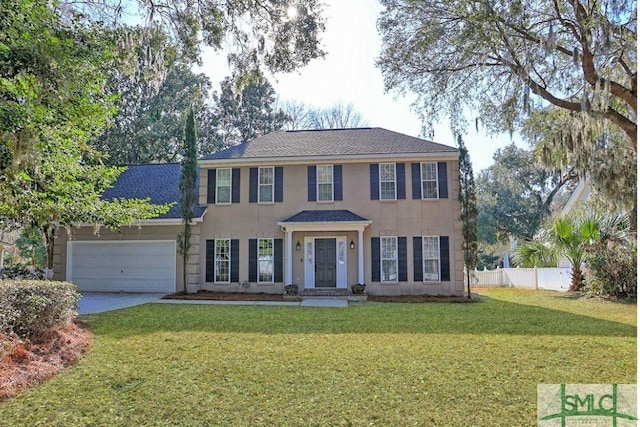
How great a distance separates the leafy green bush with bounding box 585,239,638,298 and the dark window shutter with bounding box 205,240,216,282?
498 inches

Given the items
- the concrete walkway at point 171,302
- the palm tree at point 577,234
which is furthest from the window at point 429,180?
→ the palm tree at point 577,234

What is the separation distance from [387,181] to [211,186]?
20.4 feet

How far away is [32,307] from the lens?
589 cm

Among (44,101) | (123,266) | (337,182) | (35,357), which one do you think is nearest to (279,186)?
(337,182)

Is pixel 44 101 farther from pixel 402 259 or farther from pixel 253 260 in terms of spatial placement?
pixel 402 259

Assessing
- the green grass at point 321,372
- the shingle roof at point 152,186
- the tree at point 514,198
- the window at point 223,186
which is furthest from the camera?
the tree at point 514,198

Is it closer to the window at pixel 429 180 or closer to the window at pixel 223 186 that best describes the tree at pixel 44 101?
the window at pixel 223 186

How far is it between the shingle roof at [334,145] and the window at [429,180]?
55cm

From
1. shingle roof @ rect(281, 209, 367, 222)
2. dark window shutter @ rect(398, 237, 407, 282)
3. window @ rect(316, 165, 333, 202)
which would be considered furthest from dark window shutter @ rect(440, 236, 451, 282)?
window @ rect(316, 165, 333, 202)

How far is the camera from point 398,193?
14.8m

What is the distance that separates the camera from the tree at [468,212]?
13.9 metres

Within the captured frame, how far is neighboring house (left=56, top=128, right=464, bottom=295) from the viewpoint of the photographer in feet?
47.6

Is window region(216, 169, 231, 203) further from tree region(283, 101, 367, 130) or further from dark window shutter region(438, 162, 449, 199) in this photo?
tree region(283, 101, 367, 130)

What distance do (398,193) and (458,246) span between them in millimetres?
2636
